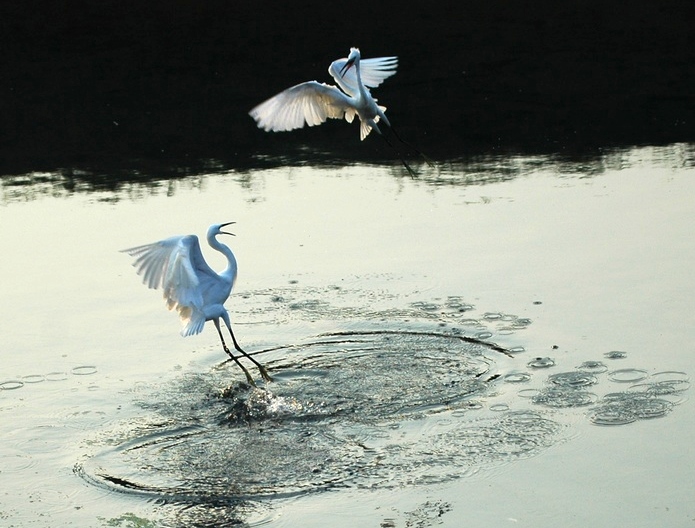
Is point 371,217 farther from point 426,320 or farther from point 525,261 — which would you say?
point 426,320

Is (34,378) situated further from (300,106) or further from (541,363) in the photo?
(541,363)

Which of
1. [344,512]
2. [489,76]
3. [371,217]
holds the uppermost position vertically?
[489,76]

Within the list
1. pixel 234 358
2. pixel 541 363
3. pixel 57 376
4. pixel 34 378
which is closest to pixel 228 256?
pixel 234 358

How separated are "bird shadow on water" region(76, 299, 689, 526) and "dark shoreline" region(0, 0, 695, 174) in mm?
4942

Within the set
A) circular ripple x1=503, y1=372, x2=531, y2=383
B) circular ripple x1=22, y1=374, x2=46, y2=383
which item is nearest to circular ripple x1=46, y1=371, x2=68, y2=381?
circular ripple x1=22, y1=374, x2=46, y2=383

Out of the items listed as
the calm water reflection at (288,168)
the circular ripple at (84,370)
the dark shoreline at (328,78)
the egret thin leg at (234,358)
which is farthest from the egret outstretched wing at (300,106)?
the dark shoreline at (328,78)

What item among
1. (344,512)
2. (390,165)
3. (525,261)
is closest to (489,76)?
(390,165)

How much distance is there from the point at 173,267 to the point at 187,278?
111 mm

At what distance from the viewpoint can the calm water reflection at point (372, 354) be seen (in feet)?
19.0

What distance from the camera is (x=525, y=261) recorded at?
29.3ft

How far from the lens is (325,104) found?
27.9 feet

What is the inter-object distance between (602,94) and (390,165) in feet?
9.93

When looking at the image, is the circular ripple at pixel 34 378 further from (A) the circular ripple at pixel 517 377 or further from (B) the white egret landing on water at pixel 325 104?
(A) the circular ripple at pixel 517 377

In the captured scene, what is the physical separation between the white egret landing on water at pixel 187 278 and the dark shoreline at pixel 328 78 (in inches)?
200
